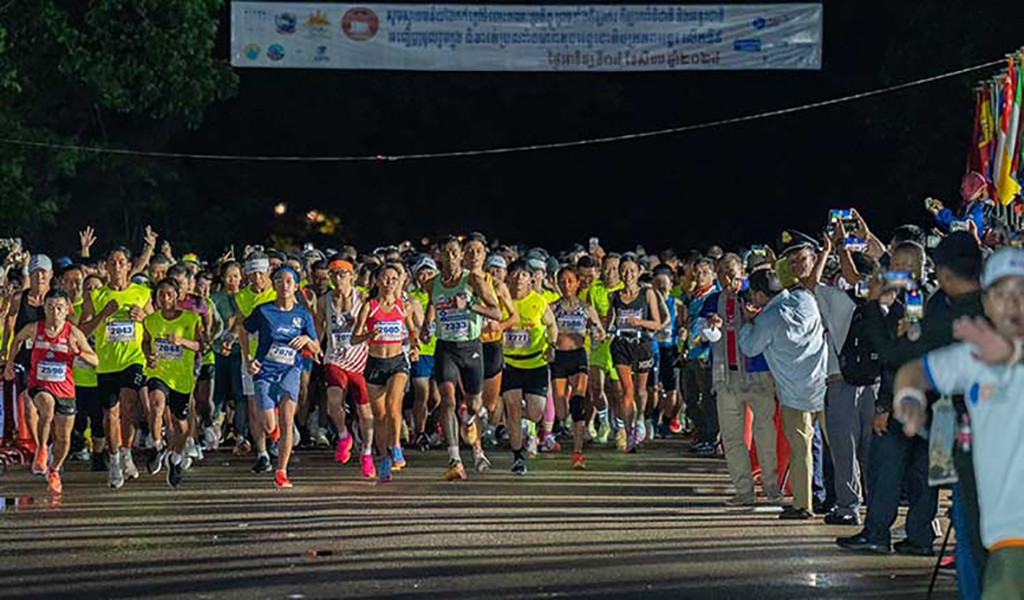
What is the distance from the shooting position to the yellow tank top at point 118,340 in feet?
60.7

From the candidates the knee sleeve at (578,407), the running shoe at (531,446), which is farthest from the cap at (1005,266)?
the running shoe at (531,446)

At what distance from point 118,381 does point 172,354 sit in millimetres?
516

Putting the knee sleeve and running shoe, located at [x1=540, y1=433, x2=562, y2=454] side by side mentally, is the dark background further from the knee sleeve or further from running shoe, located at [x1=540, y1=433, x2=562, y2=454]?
the knee sleeve

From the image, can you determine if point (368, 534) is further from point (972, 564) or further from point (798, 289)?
point (972, 564)

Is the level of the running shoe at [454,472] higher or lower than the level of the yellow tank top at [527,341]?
lower

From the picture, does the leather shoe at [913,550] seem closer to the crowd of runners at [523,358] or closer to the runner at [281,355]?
the crowd of runners at [523,358]

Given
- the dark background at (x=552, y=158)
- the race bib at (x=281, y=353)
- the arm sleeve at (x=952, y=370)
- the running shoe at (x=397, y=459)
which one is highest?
the dark background at (x=552, y=158)

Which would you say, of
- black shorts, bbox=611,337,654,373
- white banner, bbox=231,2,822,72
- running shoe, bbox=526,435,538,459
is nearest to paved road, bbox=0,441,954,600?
running shoe, bbox=526,435,538,459

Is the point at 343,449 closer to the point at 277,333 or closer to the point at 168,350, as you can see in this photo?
the point at 168,350

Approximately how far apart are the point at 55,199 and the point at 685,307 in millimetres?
15623

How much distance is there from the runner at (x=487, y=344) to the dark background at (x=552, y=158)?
2407 centimetres

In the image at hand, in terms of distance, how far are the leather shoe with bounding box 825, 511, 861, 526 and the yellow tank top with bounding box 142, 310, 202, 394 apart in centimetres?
623

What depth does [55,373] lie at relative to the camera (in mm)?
17406

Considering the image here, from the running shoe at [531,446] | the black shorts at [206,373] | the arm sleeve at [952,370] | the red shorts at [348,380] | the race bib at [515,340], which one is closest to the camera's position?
the arm sleeve at [952,370]
